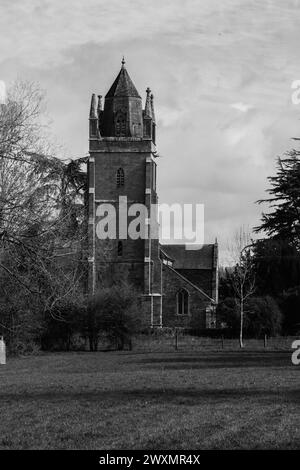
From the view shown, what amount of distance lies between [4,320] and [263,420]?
31.4 meters

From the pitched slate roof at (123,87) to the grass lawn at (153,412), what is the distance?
64.9 metres

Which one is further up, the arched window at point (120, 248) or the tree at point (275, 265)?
the arched window at point (120, 248)

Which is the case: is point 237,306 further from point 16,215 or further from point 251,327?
point 16,215

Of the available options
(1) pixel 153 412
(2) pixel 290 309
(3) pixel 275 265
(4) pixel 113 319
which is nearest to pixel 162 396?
(1) pixel 153 412

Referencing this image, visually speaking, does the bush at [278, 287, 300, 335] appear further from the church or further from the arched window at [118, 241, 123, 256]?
the arched window at [118, 241, 123, 256]

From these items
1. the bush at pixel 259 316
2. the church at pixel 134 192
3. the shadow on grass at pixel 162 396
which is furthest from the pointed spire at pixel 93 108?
the shadow on grass at pixel 162 396

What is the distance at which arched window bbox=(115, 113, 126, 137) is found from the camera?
88.3 metres

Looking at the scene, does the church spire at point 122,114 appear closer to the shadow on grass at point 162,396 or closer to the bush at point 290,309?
the bush at point 290,309

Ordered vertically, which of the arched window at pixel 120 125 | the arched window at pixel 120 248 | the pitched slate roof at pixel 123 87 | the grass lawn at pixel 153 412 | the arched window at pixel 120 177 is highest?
the pitched slate roof at pixel 123 87

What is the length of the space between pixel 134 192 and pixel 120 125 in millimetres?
6731

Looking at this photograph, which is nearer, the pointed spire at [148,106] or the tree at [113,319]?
the tree at [113,319]

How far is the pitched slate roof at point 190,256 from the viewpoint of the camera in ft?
330
